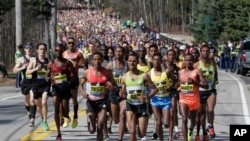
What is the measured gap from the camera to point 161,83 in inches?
510

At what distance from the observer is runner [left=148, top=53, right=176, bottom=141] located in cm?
1278

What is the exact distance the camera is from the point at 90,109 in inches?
479

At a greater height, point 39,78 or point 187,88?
point 39,78

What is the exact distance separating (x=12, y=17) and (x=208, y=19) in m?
25.4

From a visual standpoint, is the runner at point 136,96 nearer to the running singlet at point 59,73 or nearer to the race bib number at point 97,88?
the race bib number at point 97,88

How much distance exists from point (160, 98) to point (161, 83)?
0.85ft

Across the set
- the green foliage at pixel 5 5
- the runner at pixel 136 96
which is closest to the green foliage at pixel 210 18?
the green foliage at pixel 5 5

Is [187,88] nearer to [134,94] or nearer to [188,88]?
[188,88]

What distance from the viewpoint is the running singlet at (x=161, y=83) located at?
42.4 ft

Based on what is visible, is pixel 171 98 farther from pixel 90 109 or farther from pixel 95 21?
pixel 95 21

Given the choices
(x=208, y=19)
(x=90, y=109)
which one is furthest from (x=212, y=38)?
(x=90, y=109)

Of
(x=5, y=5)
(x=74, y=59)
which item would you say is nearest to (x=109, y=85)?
(x=74, y=59)

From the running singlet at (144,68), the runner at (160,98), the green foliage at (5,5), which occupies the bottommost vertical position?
the runner at (160,98)

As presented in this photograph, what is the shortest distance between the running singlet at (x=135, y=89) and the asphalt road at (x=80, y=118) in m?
2.65
